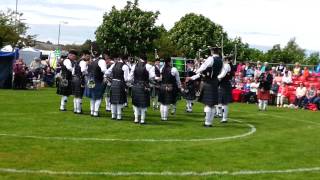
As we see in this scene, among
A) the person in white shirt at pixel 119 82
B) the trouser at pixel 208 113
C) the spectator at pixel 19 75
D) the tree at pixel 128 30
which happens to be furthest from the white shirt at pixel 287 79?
the tree at pixel 128 30

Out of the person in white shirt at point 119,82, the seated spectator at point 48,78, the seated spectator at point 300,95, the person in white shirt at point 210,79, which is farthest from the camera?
the seated spectator at point 48,78

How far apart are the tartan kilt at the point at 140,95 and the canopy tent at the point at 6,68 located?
14.0 metres

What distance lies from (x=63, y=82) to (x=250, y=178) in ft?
32.1

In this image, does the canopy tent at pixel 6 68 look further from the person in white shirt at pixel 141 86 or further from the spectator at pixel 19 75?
the person in white shirt at pixel 141 86

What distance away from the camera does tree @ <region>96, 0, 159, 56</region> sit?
141ft

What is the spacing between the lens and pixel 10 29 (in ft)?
149

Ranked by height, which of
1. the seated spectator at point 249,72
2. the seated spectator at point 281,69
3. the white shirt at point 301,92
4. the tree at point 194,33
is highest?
the tree at point 194,33

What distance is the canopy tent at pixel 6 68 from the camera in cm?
2730

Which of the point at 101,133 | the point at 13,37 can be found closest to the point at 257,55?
the point at 13,37

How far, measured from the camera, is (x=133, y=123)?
15.0 metres

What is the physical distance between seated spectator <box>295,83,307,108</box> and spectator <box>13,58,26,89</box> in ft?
43.9

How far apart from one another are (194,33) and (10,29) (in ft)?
76.8

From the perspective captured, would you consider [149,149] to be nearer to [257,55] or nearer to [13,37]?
[13,37]

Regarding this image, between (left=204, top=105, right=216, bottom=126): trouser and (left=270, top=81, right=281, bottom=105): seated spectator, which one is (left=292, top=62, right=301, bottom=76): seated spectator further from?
(left=204, top=105, right=216, bottom=126): trouser
